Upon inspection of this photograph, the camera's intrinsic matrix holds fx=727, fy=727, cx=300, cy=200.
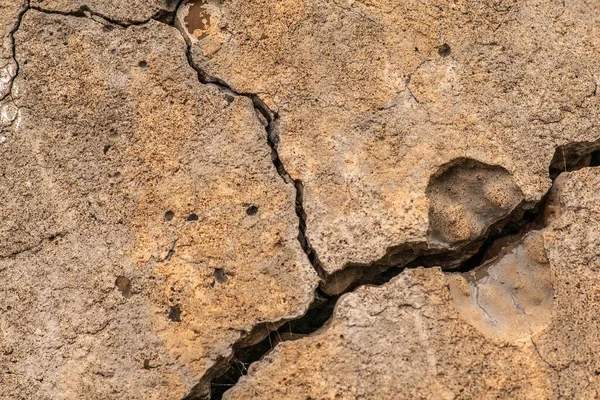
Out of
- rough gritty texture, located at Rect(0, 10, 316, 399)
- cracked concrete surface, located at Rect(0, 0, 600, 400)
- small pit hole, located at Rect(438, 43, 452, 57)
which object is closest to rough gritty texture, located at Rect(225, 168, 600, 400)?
cracked concrete surface, located at Rect(0, 0, 600, 400)

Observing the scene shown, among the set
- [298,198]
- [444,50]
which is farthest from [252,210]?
[444,50]

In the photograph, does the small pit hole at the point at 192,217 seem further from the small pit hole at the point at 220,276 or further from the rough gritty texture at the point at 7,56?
the rough gritty texture at the point at 7,56

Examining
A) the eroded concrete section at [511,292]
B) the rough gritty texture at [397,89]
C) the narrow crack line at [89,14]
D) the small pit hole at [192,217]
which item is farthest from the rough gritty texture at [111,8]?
the eroded concrete section at [511,292]

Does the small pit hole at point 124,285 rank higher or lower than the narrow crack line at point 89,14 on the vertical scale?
lower

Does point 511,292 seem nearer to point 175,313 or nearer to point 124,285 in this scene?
point 175,313

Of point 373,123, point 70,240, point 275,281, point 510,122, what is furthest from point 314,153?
point 70,240

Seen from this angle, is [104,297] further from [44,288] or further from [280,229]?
[280,229]

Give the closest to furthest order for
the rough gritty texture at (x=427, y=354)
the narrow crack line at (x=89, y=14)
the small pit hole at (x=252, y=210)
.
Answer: the rough gritty texture at (x=427, y=354) < the small pit hole at (x=252, y=210) < the narrow crack line at (x=89, y=14)
